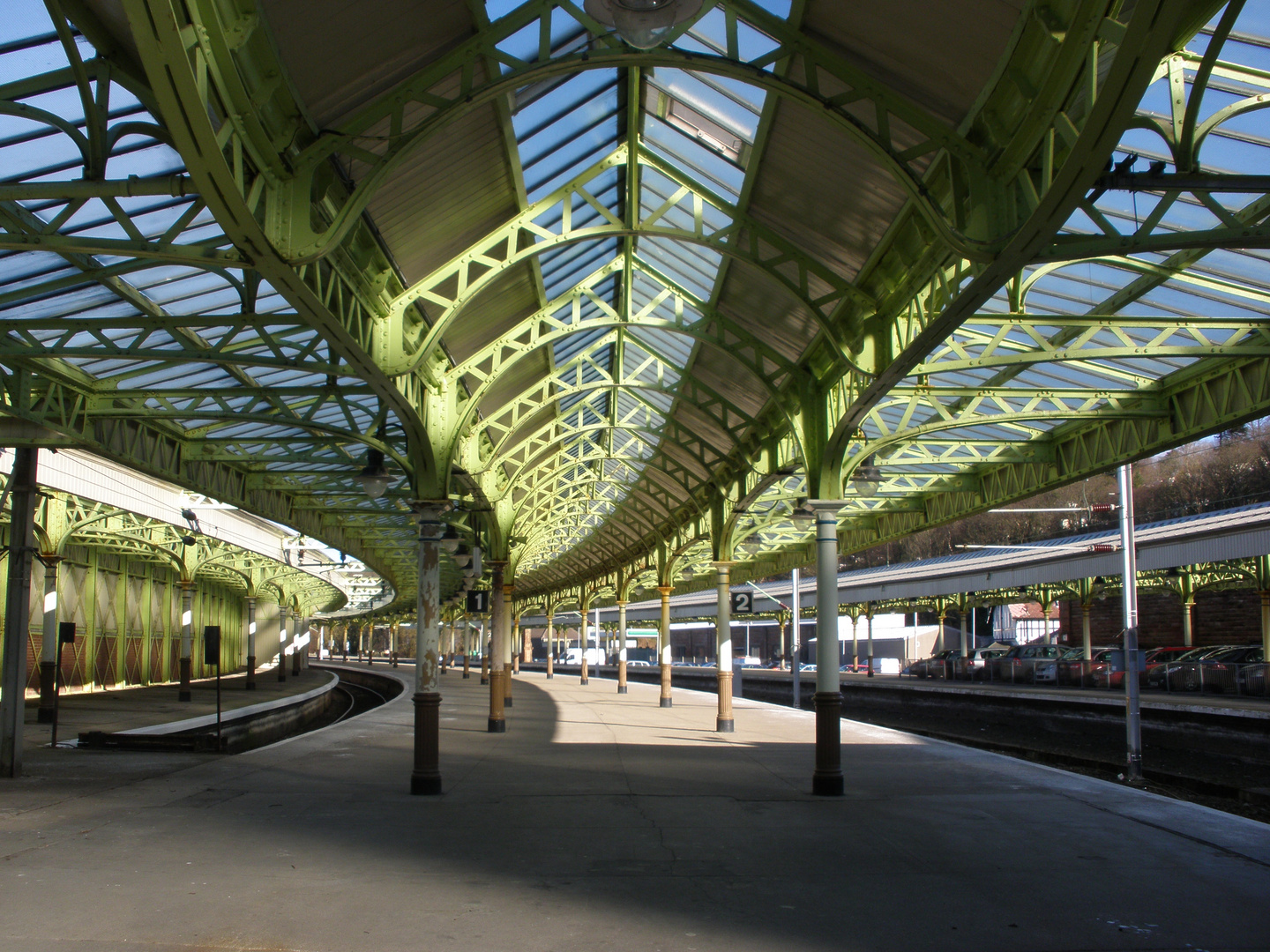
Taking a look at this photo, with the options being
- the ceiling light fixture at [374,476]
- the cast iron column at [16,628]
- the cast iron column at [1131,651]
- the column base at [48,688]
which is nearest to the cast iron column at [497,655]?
the ceiling light fixture at [374,476]

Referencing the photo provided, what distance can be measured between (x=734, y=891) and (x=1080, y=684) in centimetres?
3968

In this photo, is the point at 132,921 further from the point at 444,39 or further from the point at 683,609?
the point at 683,609

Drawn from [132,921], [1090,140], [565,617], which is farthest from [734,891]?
[565,617]

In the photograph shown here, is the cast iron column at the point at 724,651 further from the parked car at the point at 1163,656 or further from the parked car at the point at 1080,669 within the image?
the parked car at the point at 1080,669

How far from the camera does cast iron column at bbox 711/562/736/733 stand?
24.4 m

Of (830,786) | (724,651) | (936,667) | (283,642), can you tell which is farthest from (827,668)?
(936,667)

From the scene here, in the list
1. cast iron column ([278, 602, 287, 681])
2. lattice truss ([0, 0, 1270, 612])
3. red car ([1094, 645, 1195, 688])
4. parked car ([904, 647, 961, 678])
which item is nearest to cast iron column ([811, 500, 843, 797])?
lattice truss ([0, 0, 1270, 612])

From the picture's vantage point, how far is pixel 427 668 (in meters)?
14.6

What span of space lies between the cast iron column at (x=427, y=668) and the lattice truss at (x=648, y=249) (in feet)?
2.40

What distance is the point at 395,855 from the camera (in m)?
10.1

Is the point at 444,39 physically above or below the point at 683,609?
above

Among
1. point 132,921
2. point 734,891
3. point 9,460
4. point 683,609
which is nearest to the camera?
point 132,921

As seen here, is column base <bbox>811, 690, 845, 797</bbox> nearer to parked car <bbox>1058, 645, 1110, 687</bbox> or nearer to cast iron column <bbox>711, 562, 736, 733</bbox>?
cast iron column <bbox>711, 562, 736, 733</bbox>

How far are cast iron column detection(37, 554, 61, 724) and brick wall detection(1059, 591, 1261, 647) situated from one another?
4697 centimetres
